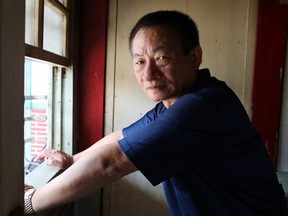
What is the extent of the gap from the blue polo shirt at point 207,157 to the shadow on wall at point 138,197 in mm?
1176

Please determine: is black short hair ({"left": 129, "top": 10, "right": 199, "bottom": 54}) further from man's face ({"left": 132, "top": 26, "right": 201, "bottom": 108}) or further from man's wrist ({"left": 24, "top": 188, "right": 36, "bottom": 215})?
man's wrist ({"left": 24, "top": 188, "right": 36, "bottom": 215})

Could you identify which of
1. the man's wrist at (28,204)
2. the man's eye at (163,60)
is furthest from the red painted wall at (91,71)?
the man's wrist at (28,204)

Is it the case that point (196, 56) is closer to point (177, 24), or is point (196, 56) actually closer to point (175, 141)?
point (177, 24)

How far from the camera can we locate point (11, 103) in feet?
1.86

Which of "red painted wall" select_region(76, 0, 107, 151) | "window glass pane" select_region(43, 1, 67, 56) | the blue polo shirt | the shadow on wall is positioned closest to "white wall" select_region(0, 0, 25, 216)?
the blue polo shirt

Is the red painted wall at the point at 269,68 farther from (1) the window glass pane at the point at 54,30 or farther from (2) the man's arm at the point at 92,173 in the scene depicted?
(2) the man's arm at the point at 92,173

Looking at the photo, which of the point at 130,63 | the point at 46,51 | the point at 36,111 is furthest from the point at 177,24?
the point at 36,111

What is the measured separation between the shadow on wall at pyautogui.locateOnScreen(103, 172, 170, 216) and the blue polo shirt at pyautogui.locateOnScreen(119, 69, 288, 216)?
118 cm

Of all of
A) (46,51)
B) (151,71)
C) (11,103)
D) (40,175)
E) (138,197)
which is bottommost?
(138,197)

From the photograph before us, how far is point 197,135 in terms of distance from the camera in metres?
0.72

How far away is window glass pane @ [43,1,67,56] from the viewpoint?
155 centimetres

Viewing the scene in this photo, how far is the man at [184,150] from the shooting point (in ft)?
2.35

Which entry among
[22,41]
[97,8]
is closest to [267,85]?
[97,8]

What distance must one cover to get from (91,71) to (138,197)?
1.00m
